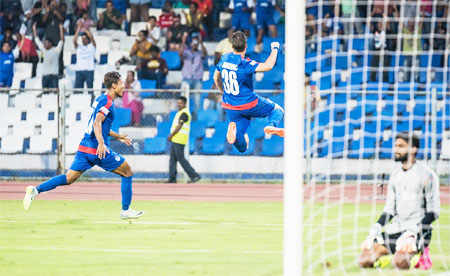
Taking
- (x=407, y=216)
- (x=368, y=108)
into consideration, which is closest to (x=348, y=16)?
(x=368, y=108)

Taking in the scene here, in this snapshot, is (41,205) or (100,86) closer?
(41,205)

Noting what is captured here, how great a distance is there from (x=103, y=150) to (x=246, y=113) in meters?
2.85

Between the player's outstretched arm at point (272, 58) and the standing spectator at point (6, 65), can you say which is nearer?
the player's outstretched arm at point (272, 58)

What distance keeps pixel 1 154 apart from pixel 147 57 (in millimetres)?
4926

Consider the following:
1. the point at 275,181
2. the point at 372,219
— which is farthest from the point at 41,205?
the point at 275,181

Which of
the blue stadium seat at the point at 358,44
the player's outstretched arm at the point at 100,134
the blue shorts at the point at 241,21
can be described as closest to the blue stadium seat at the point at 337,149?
the blue stadium seat at the point at 358,44

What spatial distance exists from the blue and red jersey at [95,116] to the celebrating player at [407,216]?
477 centimetres

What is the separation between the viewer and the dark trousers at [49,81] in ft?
75.7

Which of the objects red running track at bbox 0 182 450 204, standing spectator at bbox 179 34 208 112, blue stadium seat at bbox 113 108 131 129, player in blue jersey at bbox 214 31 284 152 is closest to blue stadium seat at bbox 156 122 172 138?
blue stadium seat at bbox 113 108 131 129

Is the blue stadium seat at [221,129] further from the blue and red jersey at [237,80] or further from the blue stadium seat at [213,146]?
the blue and red jersey at [237,80]

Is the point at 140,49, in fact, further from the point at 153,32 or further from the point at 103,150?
the point at 103,150

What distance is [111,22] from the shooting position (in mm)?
24812

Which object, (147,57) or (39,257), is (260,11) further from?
(39,257)

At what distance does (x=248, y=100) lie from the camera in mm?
13461
